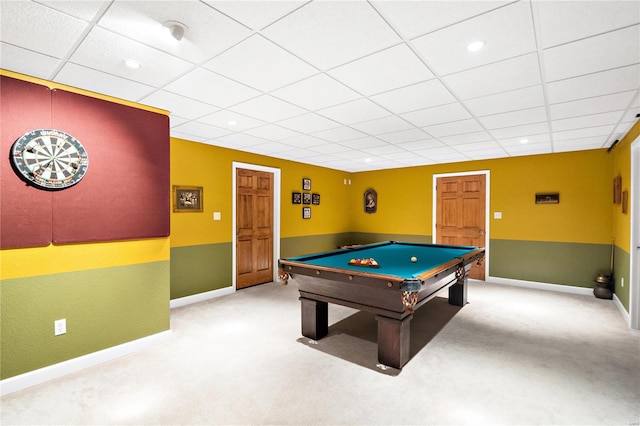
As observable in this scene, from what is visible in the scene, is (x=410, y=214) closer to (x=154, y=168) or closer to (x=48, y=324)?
(x=154, y=168)

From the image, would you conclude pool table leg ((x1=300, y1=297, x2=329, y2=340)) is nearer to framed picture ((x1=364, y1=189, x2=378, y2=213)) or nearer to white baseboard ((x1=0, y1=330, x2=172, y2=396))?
white baseboard ((x1=0, y1=330, x2=172, y2=396))


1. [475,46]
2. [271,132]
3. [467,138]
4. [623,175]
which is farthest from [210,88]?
[623,175]

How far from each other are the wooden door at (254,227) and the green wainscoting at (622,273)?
17.7ft

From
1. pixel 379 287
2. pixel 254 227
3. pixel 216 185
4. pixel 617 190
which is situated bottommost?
pixel 379 287

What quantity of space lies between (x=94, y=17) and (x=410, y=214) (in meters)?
6.48

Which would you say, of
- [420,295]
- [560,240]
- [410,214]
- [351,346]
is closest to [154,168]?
[351,346]

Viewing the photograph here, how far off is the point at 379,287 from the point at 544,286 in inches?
184

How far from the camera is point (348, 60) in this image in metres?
2.23

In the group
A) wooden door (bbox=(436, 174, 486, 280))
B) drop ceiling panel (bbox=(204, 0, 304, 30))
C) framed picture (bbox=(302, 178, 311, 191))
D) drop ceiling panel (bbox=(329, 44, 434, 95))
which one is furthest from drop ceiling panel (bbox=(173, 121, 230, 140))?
wooden door (bbox=(436, 174, 486, 280))

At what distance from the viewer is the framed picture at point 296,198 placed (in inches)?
255

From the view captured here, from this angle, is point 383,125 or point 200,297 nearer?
point 383,125

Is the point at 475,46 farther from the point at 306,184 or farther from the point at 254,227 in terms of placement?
the point at 306,184

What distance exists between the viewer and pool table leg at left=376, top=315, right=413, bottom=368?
2.77 meters

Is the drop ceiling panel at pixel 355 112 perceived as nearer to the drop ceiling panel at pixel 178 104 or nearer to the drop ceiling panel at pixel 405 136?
the drop ceiling panel at pixel 405 136
